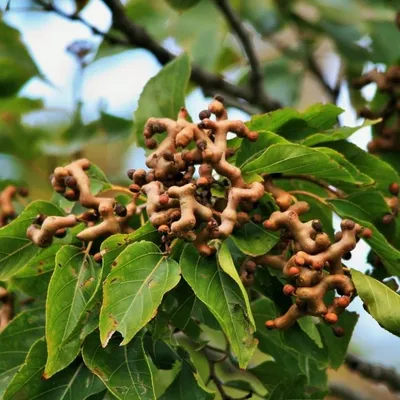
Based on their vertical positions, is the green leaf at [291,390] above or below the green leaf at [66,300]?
below

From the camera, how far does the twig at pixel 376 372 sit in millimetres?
2467

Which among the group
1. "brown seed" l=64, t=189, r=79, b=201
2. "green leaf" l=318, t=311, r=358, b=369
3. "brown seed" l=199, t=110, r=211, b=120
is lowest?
"green leaf" l=318, t=311, r=358, b=369

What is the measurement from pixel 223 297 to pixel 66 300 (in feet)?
0.88

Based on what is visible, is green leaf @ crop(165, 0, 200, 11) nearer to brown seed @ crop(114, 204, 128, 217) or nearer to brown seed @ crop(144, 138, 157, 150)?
brown seed @ crop(144, 138, 157, 150)

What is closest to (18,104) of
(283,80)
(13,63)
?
(13,63)

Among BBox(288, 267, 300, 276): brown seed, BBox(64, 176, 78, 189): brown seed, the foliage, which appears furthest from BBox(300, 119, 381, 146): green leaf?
BBox(64, 176, 78, 189): brown seed

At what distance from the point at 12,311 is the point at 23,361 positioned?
26cm

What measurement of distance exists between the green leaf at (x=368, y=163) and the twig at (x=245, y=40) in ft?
3.29

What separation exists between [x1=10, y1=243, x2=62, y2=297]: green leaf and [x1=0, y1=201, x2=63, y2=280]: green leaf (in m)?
0.02

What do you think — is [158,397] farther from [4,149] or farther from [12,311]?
[4,149]

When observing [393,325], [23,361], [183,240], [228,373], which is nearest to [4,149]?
[228,373]

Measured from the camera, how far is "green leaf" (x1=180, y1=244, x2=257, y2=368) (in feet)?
4.45

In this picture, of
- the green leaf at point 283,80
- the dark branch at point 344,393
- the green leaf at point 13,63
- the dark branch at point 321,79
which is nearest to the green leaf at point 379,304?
A: the dark branch at point 344,393

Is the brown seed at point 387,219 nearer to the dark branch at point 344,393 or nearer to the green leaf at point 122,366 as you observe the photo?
the green leaf at point 122,366
